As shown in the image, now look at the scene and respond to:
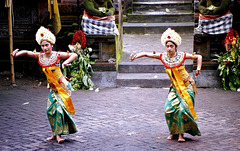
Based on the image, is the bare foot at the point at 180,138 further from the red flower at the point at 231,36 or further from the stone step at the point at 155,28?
the stone step at the point at 155,28

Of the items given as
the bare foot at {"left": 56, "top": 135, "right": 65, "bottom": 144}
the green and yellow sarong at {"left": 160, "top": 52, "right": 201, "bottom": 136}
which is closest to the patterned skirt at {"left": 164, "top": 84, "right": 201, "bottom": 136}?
the green and yellow sarong at {"left": 160, "top": 52, "right": 201, "bottom": 136}

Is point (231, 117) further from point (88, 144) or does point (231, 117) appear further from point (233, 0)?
point (233, 0)

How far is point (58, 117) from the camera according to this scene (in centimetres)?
697

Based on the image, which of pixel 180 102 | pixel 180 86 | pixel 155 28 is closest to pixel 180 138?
pixel 180 102

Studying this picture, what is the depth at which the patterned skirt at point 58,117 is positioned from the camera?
6977 millimetres

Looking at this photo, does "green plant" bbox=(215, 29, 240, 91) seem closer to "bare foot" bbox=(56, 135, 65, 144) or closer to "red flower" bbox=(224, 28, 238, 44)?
"red flower" bbox=(224, 28, 238, 44)

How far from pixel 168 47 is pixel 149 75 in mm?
4873

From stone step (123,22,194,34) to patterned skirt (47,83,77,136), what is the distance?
30.1ft

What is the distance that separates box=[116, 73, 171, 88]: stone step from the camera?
1141 centimetres

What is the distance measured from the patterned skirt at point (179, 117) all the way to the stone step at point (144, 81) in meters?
4.38

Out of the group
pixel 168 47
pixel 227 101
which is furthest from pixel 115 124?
pixel 227 101

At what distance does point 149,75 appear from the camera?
1184cm

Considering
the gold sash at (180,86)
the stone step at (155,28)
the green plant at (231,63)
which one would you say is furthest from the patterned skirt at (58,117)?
the stone step at (155,28)

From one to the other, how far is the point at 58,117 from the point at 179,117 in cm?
196
